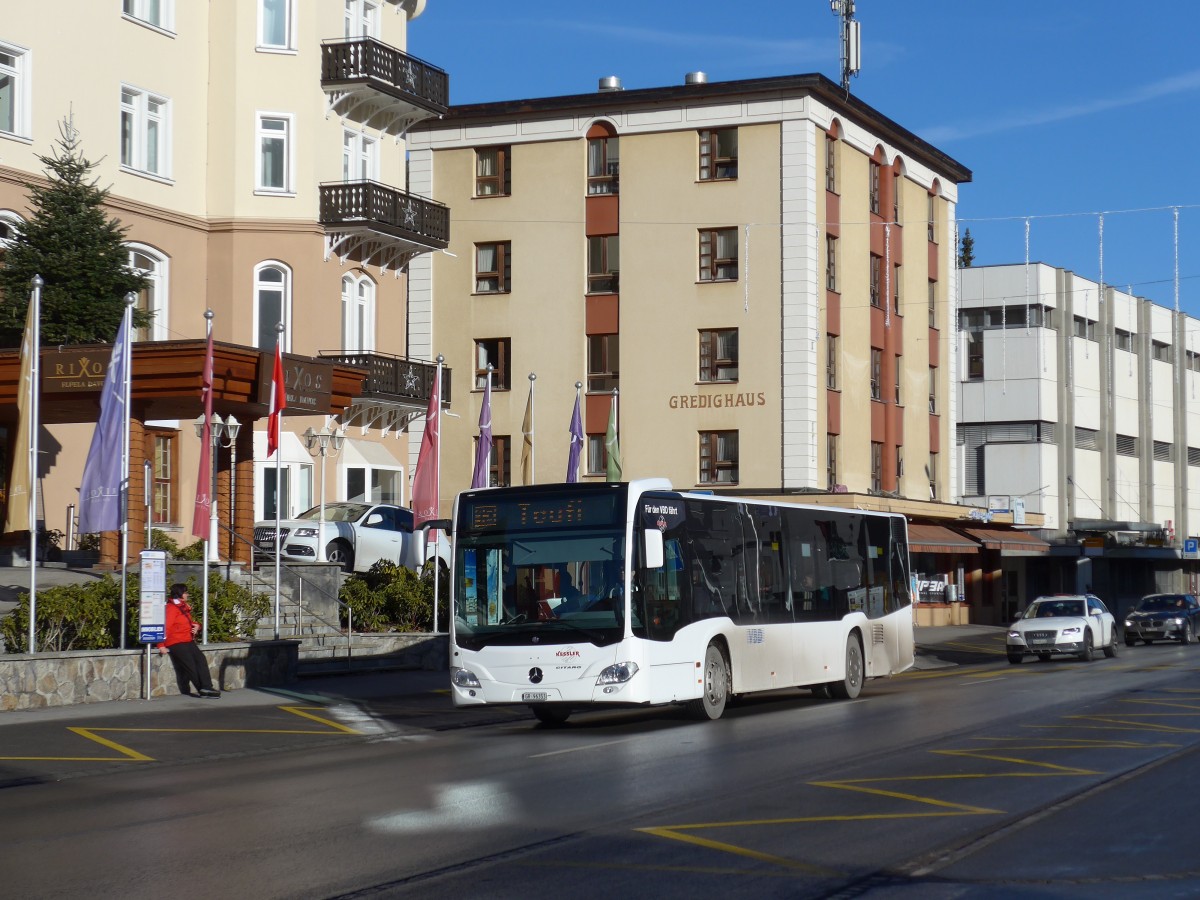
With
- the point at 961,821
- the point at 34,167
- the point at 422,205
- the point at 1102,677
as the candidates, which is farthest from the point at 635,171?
the point at 961,821

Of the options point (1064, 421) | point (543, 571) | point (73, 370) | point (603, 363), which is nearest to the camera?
point (543, 571)

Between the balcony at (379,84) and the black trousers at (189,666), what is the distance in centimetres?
2166

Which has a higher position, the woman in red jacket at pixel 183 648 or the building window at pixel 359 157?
the building window at pixel 359 157

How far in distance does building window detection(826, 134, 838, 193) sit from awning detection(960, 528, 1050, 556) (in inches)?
521

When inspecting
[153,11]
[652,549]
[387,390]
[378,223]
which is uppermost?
[153,11]

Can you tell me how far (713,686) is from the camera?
21250 millimetres

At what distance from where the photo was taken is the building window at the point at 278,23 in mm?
40875

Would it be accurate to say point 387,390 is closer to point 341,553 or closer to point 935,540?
point 341,553

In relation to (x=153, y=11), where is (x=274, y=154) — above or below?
below

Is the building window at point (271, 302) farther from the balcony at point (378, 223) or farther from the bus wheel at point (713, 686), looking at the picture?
the bus wheel at point (713, 686)

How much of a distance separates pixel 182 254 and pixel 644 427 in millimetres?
17352

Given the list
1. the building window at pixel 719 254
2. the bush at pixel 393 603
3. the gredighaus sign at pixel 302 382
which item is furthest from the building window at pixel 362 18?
the bush at pixel 393 603

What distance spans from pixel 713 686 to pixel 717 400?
30.5 m

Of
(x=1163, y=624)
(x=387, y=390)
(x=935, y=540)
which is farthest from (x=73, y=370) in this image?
(x=1163, y=624)
